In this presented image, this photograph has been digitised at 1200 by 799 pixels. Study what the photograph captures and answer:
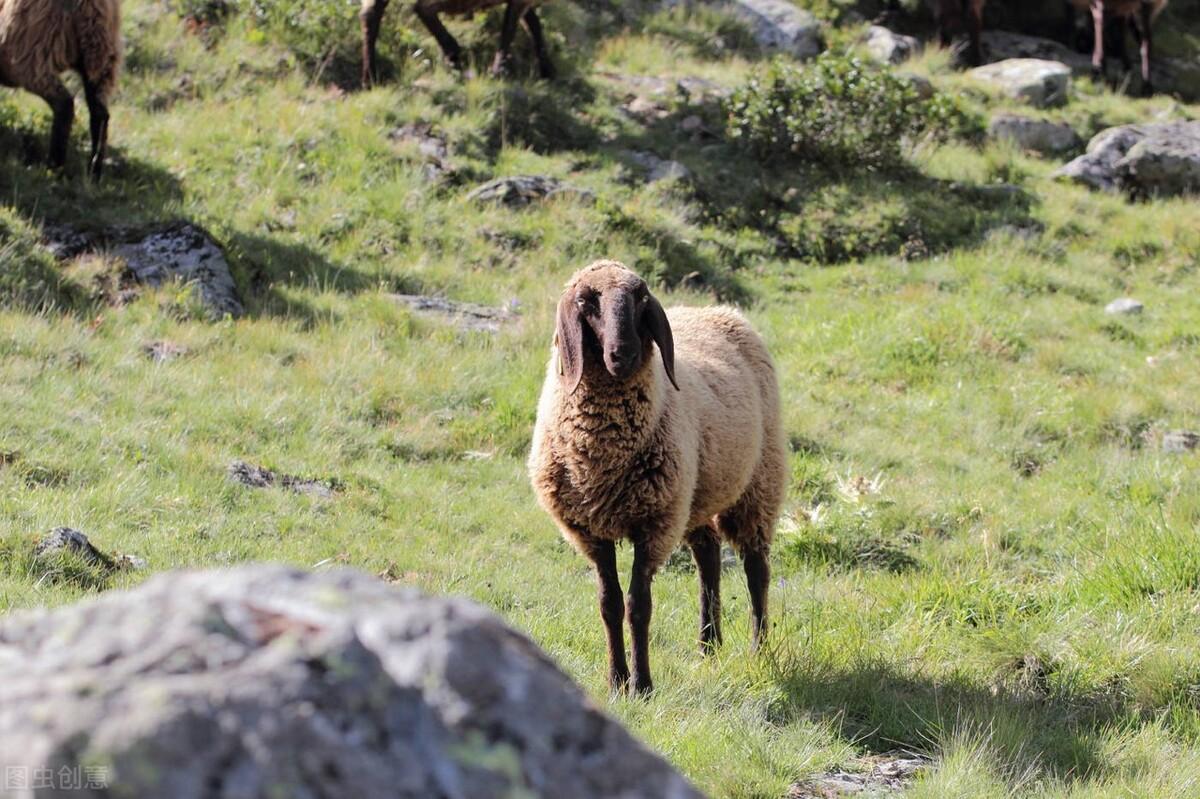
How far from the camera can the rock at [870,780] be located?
4.60m

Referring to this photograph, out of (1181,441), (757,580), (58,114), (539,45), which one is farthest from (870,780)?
(539,45)

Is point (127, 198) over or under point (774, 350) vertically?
over

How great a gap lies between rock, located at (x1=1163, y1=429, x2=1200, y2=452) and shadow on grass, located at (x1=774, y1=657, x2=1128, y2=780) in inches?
147

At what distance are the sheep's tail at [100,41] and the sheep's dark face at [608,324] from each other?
25.4ft

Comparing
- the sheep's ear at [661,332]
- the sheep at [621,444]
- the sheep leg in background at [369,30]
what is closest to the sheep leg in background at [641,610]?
the sheep at [621,444]

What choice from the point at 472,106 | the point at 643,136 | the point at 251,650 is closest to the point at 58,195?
the point at 472,106

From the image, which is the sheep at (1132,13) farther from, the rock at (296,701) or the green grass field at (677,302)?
the rock at (296,701)

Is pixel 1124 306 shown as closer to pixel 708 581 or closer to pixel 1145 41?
pixel 708 581

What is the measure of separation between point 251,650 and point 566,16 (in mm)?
16338

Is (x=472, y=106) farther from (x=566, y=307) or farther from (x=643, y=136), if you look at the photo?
(x=566, y=307)

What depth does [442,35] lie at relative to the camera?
47.9ft

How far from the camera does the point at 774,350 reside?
10688 mm

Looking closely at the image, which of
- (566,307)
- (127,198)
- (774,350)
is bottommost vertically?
(774,350)

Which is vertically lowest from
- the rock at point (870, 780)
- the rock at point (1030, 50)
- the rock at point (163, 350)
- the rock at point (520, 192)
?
the rock at point (870, 780)
